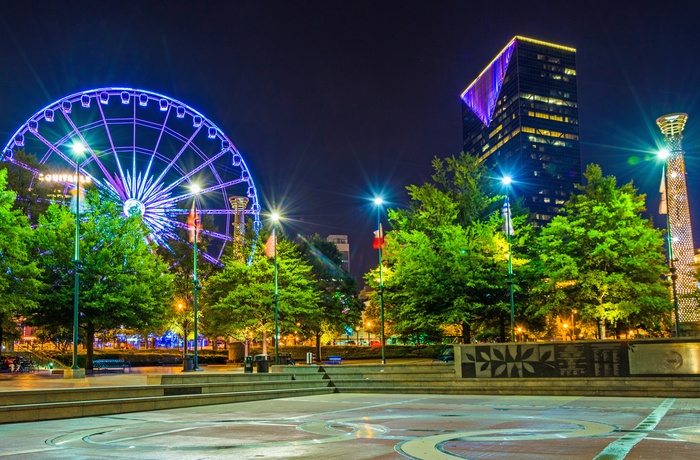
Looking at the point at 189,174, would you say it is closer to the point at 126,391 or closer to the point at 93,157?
the point at 93,157

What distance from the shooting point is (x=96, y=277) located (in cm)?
3806

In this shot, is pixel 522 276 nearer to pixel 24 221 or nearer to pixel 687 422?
pixel 687 422

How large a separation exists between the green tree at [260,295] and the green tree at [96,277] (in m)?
8.59

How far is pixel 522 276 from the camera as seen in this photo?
38.6 m

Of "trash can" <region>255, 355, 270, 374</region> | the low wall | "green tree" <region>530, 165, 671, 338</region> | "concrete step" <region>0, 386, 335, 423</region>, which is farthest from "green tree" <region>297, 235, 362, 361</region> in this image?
"concrete step" <region>0, 386, 335, 423</region>

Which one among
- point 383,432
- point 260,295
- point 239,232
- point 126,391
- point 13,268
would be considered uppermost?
point 239,232

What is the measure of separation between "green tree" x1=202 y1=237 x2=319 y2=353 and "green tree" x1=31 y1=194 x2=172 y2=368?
8.59 metres

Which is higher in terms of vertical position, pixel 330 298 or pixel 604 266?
pixel 604 266

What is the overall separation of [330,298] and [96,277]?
26222 millimetres

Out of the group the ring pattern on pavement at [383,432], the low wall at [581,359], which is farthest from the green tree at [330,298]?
the ring pattern on pavement at [383,432]

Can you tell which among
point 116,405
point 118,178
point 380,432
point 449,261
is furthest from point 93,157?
point 380,432

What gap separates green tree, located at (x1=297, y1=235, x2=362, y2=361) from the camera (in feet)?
187

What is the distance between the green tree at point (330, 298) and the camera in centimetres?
5706

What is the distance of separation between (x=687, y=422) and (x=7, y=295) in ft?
98.4
